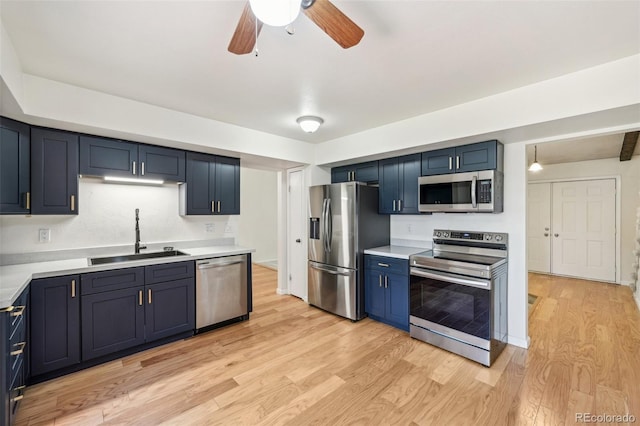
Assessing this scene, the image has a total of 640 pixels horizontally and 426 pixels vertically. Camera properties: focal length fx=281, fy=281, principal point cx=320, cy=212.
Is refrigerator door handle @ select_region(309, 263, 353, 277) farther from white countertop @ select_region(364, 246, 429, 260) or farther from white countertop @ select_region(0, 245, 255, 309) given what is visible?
white countertop @ select_region(0, 245, 255, 309)

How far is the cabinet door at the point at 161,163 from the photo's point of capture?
296 centimetres

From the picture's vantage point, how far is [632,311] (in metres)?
3.76

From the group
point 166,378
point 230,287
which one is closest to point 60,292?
point 166,378

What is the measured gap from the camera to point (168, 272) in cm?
288

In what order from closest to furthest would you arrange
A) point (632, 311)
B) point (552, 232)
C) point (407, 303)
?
point (407, 303)
point (632, 311)
point (552, 232)

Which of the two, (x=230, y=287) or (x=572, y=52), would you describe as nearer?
(x=572, y=52)

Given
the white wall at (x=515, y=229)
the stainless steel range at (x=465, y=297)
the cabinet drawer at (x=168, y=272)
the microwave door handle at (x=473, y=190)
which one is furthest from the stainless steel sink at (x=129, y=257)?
the white wall at (x=515, y=229)

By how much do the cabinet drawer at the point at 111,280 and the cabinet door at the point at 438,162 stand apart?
3.24 meters

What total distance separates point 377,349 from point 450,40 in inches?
107

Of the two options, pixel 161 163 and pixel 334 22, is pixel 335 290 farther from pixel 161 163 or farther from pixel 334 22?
A: pixel 334 22

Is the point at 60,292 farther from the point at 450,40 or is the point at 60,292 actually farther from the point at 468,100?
the point at 468,100

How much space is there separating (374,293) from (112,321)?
2.75 metres

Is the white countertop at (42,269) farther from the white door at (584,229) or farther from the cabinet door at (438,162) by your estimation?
the white door at (584,229)

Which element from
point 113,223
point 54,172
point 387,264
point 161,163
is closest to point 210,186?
point 161,163
